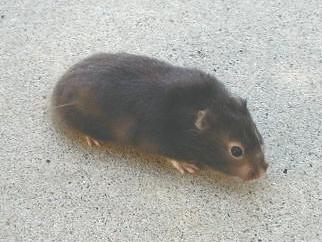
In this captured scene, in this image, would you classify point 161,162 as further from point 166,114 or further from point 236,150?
point 236,150

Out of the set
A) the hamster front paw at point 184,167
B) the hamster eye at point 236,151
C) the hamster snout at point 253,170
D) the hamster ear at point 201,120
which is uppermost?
the hamster ear at point 201,120

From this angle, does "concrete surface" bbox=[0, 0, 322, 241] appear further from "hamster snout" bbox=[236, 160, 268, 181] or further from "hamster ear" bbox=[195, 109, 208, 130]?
"hamster ear" bbox=[195, 109, 208, 130]

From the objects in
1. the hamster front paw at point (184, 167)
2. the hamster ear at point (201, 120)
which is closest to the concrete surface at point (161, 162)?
the hamster front paw at point (184, 167)

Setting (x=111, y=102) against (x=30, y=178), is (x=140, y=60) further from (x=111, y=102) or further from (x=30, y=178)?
(x=30, y=178)

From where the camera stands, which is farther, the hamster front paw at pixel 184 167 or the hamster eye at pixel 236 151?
the hamster front paw at pixel 184 167

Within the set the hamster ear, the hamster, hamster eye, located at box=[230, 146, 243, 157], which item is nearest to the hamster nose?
the hamster

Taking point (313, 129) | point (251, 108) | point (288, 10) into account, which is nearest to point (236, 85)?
point (251, 108)

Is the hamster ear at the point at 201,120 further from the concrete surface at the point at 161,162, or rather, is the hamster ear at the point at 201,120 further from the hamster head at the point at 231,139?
the concrete surface at the point at 161,162
